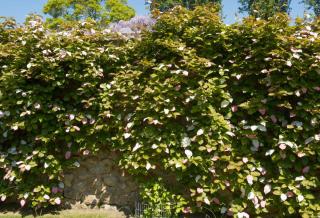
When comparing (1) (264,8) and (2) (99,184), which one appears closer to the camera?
(2) (99,184)

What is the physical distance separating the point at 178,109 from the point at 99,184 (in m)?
1.28

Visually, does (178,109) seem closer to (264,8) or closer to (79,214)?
(79,214)

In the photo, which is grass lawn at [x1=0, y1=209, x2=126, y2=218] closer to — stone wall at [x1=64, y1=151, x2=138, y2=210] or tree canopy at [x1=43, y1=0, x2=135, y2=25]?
stone wall at [x1=64, y1=151, x2=138, y2=210]

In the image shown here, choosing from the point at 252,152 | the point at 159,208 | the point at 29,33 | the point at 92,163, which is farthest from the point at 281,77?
the point at 29,33

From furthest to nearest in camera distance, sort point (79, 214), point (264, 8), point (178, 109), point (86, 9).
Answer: point (86, 9), point (264, 8), point (79, 214), point (178, 109)

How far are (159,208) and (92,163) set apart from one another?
0.98 metres

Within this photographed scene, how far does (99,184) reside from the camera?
4145 millimetres

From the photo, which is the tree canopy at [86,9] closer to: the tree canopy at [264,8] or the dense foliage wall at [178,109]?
the tree canopy at [264,8]

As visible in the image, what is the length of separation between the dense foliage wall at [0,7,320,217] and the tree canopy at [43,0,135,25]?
19.0 metres

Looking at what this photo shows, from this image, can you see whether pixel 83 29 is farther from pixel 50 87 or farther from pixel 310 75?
pixel 310 75

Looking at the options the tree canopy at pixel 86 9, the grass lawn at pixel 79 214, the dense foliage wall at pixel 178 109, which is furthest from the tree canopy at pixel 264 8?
the tree canopy at pixel 86 9

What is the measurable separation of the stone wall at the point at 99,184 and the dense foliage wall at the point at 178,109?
0.17 meters

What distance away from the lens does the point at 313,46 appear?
3357 millimetres

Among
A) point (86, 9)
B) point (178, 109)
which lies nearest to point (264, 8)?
point (178, 109)
